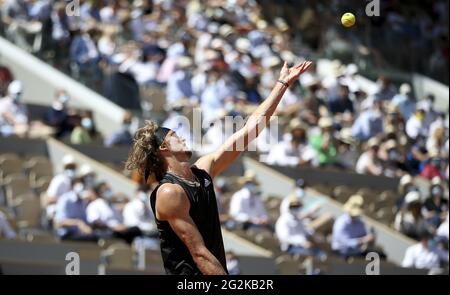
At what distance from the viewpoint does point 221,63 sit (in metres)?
21.5

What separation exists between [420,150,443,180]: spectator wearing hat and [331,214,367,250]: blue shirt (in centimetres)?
359

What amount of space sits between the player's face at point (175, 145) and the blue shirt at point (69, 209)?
8.87 meters

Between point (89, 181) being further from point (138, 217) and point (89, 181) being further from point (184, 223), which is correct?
point (184, 223)

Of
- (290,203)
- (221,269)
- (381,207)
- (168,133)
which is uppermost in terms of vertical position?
(168,133)

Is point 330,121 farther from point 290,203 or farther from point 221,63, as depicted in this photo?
point 290,203

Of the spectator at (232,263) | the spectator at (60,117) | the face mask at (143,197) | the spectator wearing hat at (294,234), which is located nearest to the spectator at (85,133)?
the spectator at (60,117)

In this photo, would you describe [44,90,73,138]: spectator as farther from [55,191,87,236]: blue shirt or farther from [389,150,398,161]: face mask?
[389,150,398,161]: face mask

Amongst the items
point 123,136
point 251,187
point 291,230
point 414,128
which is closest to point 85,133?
point 123,136

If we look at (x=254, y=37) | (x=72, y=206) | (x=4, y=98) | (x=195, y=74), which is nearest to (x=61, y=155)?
(x=4, y=98)

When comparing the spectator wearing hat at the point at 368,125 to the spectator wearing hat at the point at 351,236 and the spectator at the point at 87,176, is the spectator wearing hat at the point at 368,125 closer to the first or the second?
the spectator wearing hat at the point at 351,236

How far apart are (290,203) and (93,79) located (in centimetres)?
518

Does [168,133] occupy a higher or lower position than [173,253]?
higher

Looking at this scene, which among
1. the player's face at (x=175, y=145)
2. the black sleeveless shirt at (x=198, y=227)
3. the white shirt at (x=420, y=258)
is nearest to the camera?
the black sleeveless shirt at (x=198, y=227)

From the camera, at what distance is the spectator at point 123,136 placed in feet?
63.1
